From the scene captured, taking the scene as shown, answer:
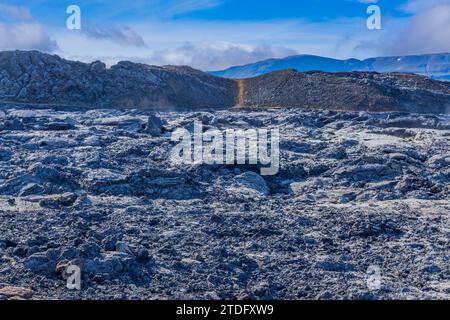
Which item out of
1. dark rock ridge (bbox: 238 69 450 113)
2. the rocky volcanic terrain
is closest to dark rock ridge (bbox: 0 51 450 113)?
dark rock ridge (bbox: 238 69 450 113)

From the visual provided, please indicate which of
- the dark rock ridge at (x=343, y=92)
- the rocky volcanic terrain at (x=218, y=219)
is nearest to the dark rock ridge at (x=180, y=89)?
the dark rock ridge at (x=343, y=92)

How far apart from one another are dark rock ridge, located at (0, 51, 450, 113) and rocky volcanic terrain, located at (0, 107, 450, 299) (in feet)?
38.5

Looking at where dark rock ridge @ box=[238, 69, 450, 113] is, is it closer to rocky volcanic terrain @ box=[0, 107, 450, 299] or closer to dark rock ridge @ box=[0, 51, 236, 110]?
dark rock ridge @ box=[0, 51, 236, 110]

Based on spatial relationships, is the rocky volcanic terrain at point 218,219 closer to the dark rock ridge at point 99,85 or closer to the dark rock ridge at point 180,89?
the dark rock ridge at point 99,85

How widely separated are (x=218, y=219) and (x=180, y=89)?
73.6 ft

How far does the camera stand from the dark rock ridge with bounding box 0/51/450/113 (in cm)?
2816

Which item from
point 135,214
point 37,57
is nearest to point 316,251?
point 135,214

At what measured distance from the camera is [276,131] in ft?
60.1

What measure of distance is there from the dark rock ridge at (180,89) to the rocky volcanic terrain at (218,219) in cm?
1173
